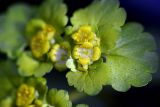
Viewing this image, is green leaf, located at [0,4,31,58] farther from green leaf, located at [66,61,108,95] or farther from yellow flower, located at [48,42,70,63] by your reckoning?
green leaf, located at [66,61,108,95]

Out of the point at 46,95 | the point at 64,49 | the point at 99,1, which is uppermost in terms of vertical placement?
the point at 99,1

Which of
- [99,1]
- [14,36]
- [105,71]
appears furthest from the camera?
[14,36]

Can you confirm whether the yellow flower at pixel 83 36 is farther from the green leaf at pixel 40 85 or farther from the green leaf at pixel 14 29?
the green leaf at pixel 14 29

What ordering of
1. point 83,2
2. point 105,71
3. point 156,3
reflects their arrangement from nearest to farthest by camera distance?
point 105,71
point 156,3
point 83,2

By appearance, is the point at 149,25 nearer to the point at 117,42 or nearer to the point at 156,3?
A: the point at 156,3

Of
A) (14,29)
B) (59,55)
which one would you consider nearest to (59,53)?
(59,55)

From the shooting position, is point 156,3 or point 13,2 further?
point 13,2

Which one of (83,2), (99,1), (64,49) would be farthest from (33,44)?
(83,2)

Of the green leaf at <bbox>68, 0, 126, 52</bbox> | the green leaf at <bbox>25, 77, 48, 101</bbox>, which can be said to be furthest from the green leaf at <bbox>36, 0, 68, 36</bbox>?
the green leaf at <bbox>25, 77, 48, 101</bbox>

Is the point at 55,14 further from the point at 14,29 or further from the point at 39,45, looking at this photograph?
the point at 14,29
